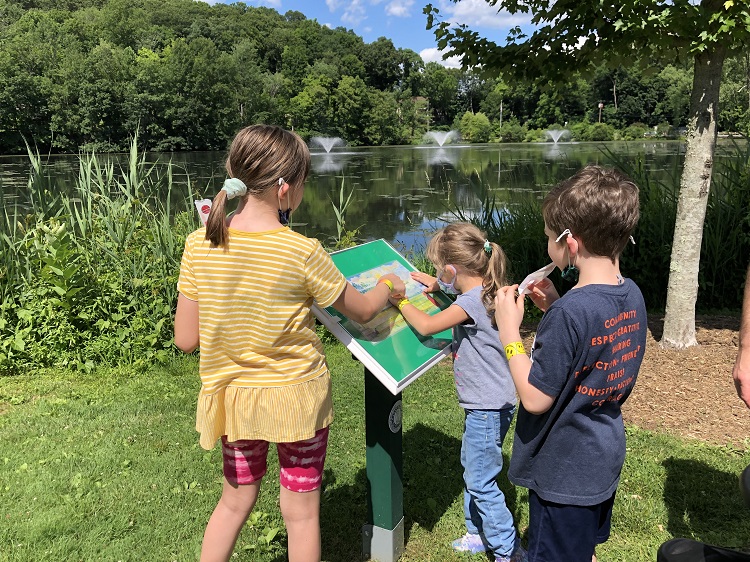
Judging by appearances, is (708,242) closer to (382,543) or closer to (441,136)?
(382,543)

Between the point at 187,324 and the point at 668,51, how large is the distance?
4289mm

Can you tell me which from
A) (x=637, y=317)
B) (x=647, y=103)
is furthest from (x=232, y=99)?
(x=637, y=317)

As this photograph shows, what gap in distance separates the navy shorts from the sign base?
2.99 ft

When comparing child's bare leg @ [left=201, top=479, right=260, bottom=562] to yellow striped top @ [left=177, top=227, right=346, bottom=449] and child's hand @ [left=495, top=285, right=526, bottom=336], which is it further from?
child's hand @ [left=495, top=285, right=526, bottom=336]

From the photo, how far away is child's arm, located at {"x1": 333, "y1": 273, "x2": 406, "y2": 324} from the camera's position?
6.56 ft

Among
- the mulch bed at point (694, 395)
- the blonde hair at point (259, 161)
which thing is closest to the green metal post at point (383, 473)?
the blonde hair at point (259, 161)

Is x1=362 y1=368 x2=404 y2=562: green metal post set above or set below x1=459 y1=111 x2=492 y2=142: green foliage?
below

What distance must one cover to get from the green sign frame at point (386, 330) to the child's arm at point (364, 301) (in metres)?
0.10

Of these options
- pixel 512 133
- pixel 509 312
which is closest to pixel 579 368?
pixel 509 312

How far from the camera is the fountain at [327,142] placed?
60.9 m

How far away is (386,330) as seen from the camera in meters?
2.31

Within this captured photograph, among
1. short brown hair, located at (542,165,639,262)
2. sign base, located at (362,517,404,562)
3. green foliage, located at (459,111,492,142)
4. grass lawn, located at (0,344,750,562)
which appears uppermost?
green foliage, located at (459,111,492,142)

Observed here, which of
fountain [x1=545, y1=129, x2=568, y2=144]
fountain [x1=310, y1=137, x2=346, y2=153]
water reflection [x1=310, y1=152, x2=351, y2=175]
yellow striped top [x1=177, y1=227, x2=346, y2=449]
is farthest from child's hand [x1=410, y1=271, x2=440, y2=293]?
fountain [x1=545, y1=129, x2=568, y2=144]

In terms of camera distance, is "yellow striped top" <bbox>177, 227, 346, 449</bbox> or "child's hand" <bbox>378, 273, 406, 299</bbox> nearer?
"yellow striped top" <bbox>177, 227, 346, 449</bbox>
